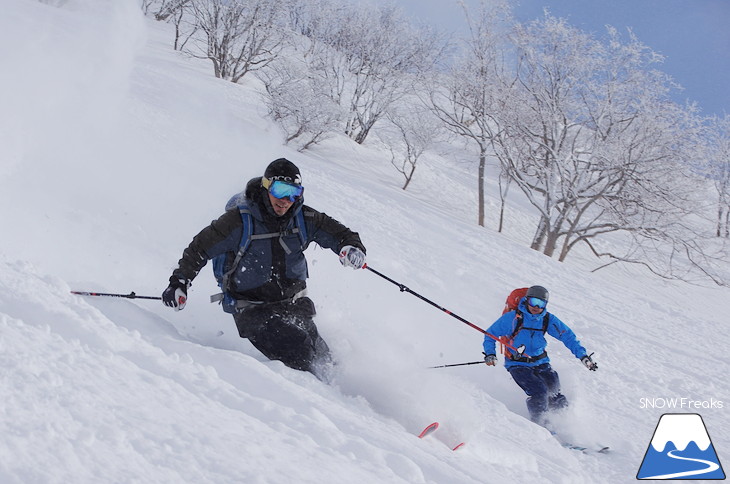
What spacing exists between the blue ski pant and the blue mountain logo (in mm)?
857

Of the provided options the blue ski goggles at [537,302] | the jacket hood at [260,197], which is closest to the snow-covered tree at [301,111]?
the blue ski goggles at [537,302]

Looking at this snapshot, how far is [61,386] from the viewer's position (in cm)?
224

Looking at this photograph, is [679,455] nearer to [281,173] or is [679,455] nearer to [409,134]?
[281,173]

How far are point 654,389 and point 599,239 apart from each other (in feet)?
61.1

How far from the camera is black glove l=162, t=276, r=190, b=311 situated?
3.86 m

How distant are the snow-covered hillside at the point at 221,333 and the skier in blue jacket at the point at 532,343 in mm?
360

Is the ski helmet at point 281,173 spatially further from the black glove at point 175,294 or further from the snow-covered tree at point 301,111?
the snow-covered tree at point 301,111

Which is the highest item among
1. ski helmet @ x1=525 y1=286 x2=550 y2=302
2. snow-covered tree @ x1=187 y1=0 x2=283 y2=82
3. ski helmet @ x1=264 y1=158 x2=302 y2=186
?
snow-covered tree @ x1=187 y1=0 x2=283 y2=82

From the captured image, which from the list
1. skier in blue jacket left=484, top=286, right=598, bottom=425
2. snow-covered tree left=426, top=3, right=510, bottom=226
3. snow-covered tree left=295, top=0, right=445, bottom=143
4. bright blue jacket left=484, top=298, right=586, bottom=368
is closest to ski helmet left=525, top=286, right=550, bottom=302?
skier in blue jacket left=484, top=286, right=598, bottom=425

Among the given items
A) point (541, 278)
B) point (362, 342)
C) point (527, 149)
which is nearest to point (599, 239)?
point (527, 149)

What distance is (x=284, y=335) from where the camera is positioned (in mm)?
4156

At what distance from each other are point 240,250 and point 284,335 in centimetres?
68

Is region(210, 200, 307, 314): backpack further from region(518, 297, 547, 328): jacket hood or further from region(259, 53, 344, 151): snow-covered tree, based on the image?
region(259, 53, 344, 151): snow-covered tree

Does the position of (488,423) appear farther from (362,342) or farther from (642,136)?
(642,136)
